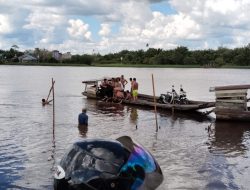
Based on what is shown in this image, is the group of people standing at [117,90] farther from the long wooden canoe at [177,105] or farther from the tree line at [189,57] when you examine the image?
the tree line at [189,57]

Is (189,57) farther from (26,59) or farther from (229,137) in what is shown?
(229,137)

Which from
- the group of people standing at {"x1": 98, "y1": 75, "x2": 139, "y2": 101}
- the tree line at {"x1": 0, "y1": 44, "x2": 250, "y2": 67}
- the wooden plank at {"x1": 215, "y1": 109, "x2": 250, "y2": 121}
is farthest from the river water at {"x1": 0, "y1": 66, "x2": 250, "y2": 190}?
the tree line at {"x1": 0, "y1": 44, "x2": 250, "y2": 67}

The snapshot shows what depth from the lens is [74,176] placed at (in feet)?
24.9

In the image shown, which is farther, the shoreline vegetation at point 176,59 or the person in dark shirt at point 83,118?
the shoreline vegetation at point 176,59

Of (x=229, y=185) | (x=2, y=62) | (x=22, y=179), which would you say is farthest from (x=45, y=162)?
(x=2, y=62)

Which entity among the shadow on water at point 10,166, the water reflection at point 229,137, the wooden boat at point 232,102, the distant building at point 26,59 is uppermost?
the distant building at point 26,59

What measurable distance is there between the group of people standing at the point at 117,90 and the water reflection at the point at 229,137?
1024 cm

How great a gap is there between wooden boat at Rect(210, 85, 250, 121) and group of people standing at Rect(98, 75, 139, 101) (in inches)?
388

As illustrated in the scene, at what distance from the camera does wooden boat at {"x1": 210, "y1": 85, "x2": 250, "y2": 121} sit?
23.3 m

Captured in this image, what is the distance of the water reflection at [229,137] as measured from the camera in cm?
1698

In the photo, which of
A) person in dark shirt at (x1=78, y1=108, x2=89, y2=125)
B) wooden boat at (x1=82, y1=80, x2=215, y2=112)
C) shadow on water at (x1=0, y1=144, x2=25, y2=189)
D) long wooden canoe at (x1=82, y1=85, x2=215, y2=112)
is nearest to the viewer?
shadow on water at (x1=0, y1=144, x2=25, y2=189)

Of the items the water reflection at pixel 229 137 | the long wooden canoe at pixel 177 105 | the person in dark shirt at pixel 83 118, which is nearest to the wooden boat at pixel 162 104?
the long wooden canoe at pixel 177 105

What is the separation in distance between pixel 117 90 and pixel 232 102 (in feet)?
40.2

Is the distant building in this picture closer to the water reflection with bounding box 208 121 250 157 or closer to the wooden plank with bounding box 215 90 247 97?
the wooden plank with bounding box 215 90 247 97
